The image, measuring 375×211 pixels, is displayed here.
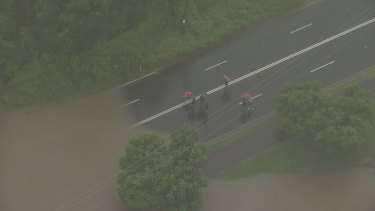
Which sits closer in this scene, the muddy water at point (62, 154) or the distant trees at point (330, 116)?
the distant trees at point (330, 116)

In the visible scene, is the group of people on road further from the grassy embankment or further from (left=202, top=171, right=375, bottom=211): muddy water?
(left=202, top=171, right=375, bottom=211): muddy water

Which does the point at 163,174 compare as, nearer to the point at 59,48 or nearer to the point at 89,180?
the point at 89,180

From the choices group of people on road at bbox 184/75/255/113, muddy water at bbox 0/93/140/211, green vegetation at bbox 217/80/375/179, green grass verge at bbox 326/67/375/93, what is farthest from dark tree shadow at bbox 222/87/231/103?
green grass verge at bbox 326/67/375/93

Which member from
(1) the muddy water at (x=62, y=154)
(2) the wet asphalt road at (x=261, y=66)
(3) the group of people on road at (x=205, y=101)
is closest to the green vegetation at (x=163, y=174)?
(1) the muddy water at (x=62, y=154)

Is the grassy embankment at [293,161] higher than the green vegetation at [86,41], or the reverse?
the green vegetation at [86,41]

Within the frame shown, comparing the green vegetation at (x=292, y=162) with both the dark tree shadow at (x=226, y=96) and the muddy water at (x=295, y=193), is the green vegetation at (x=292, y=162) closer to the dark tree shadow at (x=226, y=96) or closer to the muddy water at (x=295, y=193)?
the muddy water at (x=295, y=193)

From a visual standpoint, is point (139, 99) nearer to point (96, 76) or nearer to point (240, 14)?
point (96, 76)
